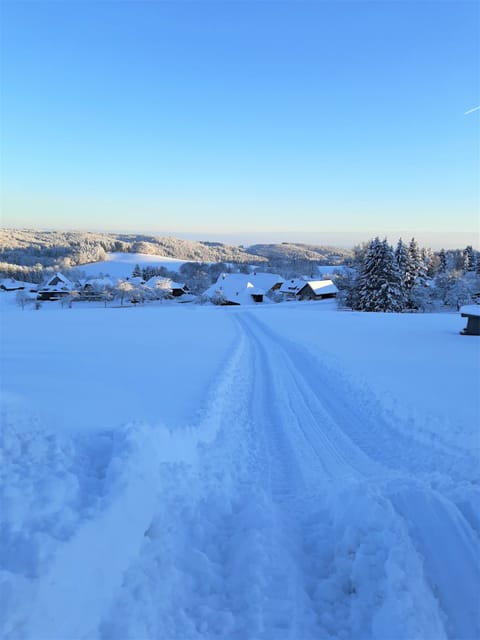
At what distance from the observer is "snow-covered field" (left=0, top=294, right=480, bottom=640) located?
2691mm

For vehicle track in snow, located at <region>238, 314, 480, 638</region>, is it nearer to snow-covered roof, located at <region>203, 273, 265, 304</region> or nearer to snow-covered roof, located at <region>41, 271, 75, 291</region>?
snow-covered roof, located at <region>203, 273, 265, 304</region>

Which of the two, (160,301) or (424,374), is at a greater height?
(424,374)

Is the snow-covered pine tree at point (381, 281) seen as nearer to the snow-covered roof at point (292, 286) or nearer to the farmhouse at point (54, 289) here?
the snow-covered roof at point (292, 286)

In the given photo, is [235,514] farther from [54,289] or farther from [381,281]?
[54,289]

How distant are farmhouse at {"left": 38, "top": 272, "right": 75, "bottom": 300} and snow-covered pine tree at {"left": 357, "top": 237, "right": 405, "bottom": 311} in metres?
52.1

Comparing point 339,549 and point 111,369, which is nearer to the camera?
point 339,549

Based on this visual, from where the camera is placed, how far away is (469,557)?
3.19 meters

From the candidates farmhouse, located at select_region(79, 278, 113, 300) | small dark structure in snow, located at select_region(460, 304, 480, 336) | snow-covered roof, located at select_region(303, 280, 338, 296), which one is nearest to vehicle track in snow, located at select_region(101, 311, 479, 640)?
small dark structure in snow, located at select_region(460, 304, 480, 336)

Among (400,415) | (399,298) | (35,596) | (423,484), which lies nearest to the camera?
(35,596)

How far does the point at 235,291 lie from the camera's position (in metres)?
61.8

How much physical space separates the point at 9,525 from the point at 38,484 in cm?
62

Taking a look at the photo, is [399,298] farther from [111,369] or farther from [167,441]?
[167,441]

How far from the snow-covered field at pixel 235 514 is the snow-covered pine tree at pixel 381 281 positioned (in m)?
29.6

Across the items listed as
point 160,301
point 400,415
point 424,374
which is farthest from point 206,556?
point 160,301
